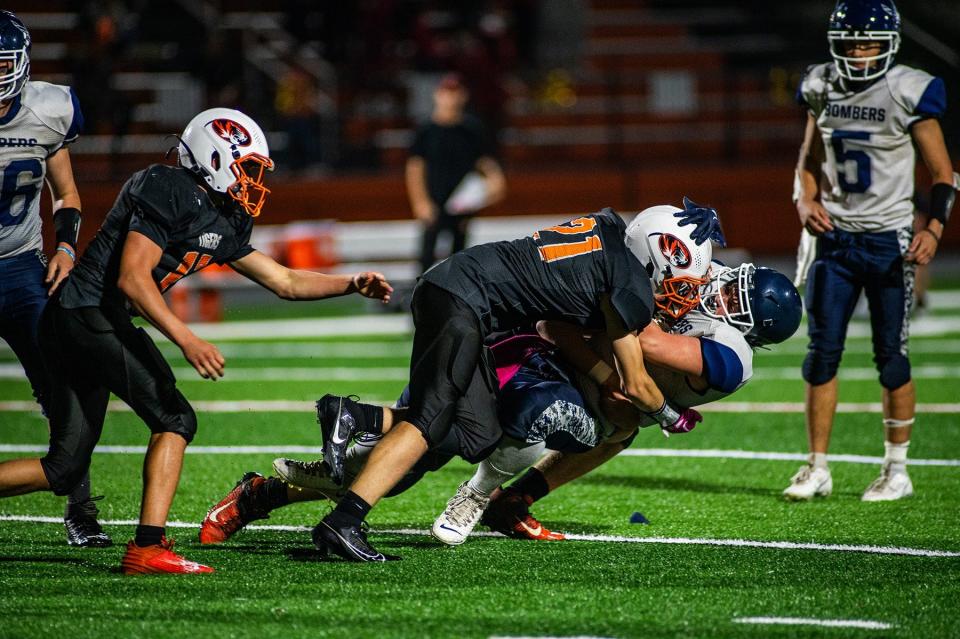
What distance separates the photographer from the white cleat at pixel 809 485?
221 inches

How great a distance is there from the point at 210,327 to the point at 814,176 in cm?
799

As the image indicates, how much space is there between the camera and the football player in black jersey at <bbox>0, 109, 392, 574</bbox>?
430cm

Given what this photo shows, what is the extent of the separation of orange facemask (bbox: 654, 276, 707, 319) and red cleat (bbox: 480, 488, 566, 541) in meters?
0.89

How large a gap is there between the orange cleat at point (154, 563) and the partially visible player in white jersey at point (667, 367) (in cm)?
89

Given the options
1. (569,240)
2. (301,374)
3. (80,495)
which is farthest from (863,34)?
(301,374)

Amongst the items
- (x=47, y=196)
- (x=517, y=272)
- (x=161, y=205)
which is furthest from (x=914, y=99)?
(x=47, y=196)

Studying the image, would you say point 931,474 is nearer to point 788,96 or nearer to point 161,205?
point 161,205

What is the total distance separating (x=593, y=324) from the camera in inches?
183

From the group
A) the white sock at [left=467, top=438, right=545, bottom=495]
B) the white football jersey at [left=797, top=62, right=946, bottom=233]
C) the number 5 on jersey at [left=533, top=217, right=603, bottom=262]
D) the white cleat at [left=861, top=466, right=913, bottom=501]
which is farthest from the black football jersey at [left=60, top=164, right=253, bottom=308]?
the white cleat at [left=861, top=466, right=913, bottom=501]

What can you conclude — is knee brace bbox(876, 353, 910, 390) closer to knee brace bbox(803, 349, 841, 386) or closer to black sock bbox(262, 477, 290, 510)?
knee brace bbox(803, 349, 841, 386)

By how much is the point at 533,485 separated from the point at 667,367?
2.46 feet

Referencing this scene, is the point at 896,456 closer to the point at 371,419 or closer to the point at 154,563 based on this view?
the point at 371,419

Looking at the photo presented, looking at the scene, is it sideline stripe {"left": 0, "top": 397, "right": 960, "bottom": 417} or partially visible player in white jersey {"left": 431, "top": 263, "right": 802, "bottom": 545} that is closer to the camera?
partially visible player in white jersey {"left": 431, "top": 263, "right": 802, "bottom": 545}

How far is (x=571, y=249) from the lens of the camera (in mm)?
4602
